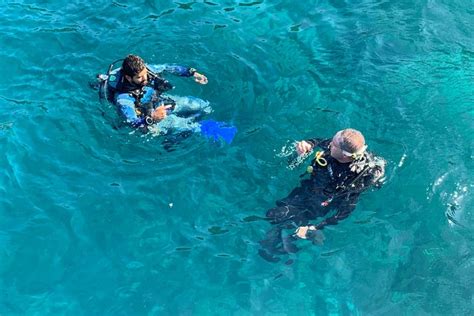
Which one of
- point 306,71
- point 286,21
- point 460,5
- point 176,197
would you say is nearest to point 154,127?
point 176,197

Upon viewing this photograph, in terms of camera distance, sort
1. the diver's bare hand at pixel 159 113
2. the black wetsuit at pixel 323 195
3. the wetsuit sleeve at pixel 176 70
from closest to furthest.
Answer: the black wetsuit at pixel 323 195, the diver's bare hand at pixel 159 113, the wetsuit sleeve at pixel 176 70

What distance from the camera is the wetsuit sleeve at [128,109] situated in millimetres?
7637

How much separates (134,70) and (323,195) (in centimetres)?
339

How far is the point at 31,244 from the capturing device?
7.60 m

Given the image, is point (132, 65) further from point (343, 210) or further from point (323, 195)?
point (343, 210)

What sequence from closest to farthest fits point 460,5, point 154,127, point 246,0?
point 154,127 → point 460,5 → point 246,0

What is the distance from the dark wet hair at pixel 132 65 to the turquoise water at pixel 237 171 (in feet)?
4.18

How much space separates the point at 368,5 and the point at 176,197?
6.02 m

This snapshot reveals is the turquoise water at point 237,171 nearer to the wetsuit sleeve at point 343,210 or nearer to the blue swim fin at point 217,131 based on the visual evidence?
the blue swim fin at point 217,131

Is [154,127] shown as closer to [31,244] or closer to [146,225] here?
[146,225]

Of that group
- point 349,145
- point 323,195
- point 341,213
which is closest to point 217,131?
point 323,195

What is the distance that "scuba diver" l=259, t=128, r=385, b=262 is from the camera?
20.5ft

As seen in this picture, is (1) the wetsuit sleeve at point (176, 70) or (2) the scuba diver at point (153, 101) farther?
(1) the wetsuit sleeve at point (176, 70)

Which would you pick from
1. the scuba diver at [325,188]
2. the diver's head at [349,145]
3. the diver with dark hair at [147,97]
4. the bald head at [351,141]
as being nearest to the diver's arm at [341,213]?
the scuba diver at [325,188]
